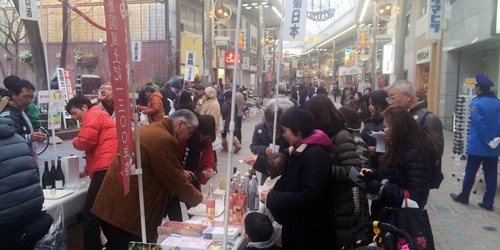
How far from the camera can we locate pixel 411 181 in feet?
9.48

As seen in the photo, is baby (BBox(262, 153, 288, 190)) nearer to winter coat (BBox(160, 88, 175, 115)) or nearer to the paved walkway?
the paved walkway

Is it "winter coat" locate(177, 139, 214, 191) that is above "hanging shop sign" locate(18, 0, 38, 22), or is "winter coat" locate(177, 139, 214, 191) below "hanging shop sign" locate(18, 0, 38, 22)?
below

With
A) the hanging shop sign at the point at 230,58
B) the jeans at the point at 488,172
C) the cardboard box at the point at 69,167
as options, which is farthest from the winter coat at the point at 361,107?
the hanging shop sign at the point at 230,58

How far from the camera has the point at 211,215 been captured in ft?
10.9

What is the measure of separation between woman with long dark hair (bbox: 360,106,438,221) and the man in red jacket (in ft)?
8.09

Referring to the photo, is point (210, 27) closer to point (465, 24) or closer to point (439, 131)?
point (465, 24)

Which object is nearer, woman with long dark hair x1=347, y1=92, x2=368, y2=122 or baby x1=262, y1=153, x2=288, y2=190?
baby x1=262, y1=153, x2=288, y2=190

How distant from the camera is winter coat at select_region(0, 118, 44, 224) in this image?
8.46 feet

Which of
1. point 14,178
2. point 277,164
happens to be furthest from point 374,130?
point 14,178

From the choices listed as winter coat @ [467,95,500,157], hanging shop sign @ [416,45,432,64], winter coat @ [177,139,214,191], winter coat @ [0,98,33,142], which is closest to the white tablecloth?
winter coat @ [177,139,214,191]

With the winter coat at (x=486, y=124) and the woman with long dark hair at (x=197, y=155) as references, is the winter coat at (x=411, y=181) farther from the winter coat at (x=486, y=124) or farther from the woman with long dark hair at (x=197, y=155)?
the winter coat at (x=486, y=124)

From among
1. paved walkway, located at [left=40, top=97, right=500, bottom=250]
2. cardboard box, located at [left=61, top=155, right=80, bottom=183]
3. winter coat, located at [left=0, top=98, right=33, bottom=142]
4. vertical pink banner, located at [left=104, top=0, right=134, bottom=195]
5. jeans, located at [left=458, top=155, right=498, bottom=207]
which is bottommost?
paved walkway, located at [left=40, top=97, right=500, bottom=250]

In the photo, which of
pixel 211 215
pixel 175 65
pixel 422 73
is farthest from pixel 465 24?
pixel 175 65

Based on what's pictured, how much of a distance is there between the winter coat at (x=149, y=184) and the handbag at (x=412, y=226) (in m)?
1.63
